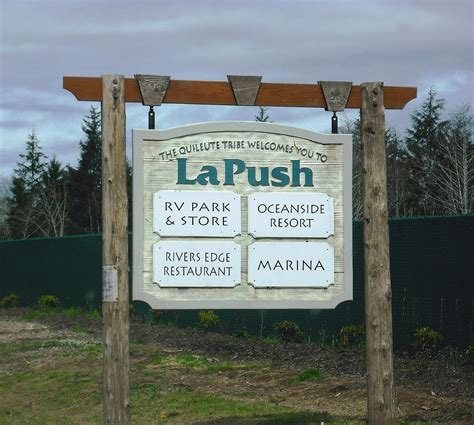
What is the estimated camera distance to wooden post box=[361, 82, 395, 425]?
9.15 m

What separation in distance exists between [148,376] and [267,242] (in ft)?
18.2

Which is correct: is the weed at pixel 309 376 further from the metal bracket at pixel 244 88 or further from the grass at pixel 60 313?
the grass at pixel 60 313

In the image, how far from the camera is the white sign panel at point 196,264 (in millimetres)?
9000

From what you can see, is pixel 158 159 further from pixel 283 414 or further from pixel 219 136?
pixel 283 414

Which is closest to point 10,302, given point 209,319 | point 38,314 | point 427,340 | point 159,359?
point 38,314

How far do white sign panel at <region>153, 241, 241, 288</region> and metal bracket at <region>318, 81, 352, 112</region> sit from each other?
1.60m

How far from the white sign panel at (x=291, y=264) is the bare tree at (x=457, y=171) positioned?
1075 inches

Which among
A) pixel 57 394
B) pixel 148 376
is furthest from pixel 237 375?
pixel 57 394

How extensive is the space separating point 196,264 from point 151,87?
1658mm

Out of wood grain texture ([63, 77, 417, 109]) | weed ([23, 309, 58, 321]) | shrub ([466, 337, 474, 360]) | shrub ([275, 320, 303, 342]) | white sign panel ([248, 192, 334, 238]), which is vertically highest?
wood grain texture ([63, 77, 417, 109])

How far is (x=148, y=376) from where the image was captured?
14.1m

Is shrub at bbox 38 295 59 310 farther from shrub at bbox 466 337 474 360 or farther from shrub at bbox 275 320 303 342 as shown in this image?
shrub at bbox 466 337 474 360

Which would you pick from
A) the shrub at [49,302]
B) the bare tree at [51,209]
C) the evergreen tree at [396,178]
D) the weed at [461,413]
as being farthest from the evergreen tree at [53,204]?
the weed at [461,413]

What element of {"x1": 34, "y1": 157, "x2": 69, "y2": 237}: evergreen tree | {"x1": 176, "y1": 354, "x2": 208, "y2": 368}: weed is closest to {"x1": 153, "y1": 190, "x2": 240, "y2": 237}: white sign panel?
{"x1": 176, "y1": 354, "x2": 208, "y2": 368}: weed
